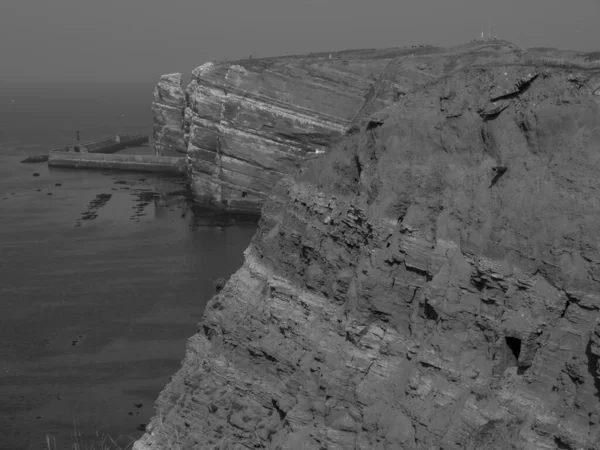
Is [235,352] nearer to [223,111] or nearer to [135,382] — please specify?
[135,382]

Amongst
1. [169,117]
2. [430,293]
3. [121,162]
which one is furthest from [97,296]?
[169,117]

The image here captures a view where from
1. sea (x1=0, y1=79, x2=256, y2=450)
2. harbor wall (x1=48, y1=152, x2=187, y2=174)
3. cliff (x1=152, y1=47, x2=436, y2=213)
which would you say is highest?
cliff (x1=152, y1=47, x2=436, y2=213)

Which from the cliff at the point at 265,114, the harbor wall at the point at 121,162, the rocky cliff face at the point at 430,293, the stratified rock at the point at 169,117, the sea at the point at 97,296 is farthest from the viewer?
the stratified rock at the point at 169,117

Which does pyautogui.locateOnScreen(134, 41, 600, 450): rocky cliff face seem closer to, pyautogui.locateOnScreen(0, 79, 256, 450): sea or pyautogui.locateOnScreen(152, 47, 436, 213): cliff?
pyautogui.locateOnScreen(0, 79, 256, 450): sea

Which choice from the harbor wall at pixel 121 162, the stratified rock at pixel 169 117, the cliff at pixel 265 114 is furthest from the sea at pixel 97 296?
the stratified rock at pixel 169 117

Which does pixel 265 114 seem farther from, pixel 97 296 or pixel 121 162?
pixel 121 162

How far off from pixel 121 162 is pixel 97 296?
61398 millimetres

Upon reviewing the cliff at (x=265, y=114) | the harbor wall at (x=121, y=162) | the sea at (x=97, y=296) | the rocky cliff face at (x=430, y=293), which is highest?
the rocky cliff face at (x=430, y=293)

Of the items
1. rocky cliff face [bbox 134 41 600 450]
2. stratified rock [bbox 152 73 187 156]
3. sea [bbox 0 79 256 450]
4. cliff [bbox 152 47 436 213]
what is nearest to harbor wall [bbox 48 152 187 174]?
stratified rock [bbox 152 73 187 156]

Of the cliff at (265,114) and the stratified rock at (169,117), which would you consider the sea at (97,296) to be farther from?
the stratified rock at (169,117)

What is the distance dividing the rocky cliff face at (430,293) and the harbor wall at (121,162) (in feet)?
292

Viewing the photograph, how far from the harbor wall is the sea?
7811 mm

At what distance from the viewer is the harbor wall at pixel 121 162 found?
109 meters

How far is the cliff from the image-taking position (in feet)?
253
